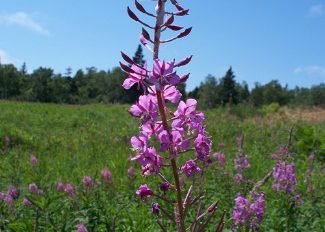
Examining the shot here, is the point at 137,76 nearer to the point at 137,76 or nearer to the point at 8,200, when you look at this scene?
the point at 137,76

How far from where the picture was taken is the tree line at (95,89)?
8774cm

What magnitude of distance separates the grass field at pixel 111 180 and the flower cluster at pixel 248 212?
0.17 m

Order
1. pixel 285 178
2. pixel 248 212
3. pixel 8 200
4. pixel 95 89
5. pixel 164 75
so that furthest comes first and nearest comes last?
1. pixel 95 89
2. pixel 285 178
3. pixel 8 200
4. pixel 248 212
5. pixel 164 75

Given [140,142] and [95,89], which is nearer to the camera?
[140,142]

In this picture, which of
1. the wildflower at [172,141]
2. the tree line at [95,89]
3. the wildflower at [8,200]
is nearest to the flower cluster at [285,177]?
the wildflower at [8,200]

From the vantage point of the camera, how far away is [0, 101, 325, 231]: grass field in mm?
4198

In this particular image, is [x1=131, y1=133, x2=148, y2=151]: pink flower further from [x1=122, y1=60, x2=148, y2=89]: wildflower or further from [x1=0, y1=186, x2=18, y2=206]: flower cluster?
[x1=0, y1=186, x2=18, y2=206]: flower cluster

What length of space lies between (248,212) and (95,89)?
10547 centimetres

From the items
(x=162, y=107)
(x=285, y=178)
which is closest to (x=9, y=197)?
(x=285, y=178)

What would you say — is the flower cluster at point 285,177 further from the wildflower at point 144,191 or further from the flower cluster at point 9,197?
the wildflower at point 144,191

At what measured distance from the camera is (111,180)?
241 inches

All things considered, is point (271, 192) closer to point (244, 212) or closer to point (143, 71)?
point (244, 212)

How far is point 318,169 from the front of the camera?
8.77 m

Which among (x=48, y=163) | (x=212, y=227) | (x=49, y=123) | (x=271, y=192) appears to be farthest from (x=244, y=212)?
(x=49, y=123)
